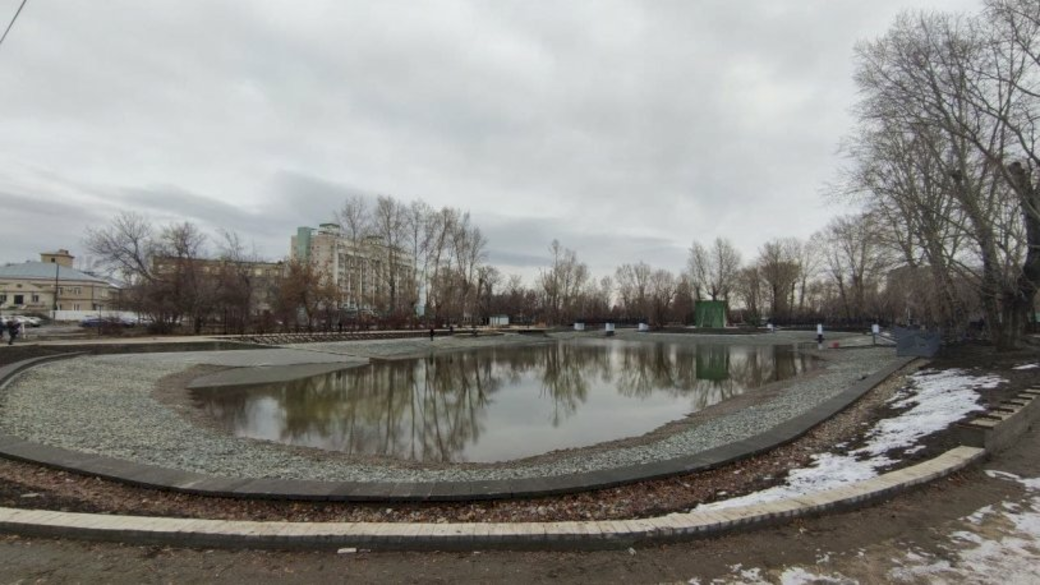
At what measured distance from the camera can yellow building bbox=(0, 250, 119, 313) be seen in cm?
7762

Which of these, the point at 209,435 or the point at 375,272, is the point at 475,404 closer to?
the point at 209,435

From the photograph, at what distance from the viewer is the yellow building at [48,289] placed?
7762 cm

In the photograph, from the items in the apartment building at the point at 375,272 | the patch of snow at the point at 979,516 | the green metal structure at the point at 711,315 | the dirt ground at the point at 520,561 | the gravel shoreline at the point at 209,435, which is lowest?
the gravel shoreline at the point at 209,435

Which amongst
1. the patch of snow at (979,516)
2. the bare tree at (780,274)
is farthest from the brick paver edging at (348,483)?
the bare tree at (780,274)

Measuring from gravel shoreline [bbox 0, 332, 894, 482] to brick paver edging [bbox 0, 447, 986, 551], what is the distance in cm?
328

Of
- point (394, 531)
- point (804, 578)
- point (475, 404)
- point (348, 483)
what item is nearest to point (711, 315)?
point (475, 404)

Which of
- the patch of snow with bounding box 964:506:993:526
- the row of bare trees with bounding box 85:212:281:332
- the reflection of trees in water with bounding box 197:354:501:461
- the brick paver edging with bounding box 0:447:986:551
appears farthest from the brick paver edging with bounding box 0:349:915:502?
the row of bare trees with bounding box 85:212:281:332

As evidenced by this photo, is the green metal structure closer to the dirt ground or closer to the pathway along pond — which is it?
the pathway along pond

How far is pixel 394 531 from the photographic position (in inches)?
158

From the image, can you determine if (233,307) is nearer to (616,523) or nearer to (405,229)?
(405,229)

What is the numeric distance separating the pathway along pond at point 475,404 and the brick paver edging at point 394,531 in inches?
255

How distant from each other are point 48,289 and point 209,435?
98592 mm

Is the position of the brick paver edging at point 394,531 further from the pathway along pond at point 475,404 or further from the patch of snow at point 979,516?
the pathway along pond at point 475,404

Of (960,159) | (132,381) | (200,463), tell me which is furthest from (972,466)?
(132,381)
